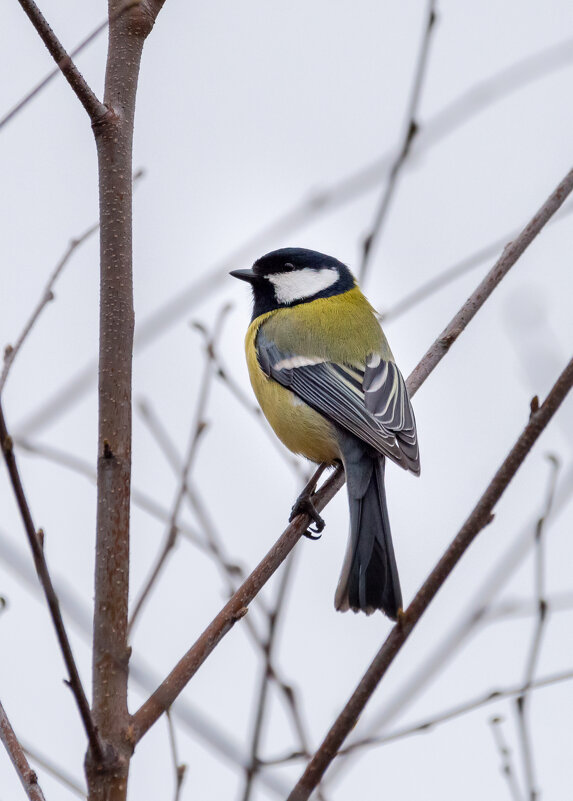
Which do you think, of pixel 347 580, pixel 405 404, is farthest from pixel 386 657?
pixel 405 404

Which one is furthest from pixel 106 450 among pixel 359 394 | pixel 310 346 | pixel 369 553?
pixel 310 346

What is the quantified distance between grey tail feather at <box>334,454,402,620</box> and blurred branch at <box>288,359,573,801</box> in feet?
4.11

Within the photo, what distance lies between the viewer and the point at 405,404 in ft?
10.3

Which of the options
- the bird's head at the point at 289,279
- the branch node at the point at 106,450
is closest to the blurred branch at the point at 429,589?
the branch node at the point at 106,450

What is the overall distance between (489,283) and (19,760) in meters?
1.80

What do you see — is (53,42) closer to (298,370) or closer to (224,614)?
(224,614)

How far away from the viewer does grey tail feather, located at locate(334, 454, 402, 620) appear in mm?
2527

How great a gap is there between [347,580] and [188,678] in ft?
3.41

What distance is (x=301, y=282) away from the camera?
4172 millimetres

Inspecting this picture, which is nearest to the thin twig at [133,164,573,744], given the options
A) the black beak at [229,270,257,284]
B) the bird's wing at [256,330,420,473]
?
the bird's wing at [256,330,420,473]

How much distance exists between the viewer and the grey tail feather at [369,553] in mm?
2527

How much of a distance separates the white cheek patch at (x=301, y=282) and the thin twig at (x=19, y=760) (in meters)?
2.72

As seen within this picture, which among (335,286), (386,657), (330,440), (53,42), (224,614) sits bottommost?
(386,657)

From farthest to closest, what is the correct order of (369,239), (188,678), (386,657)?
(369,239) < (188,678) < (386,657)
